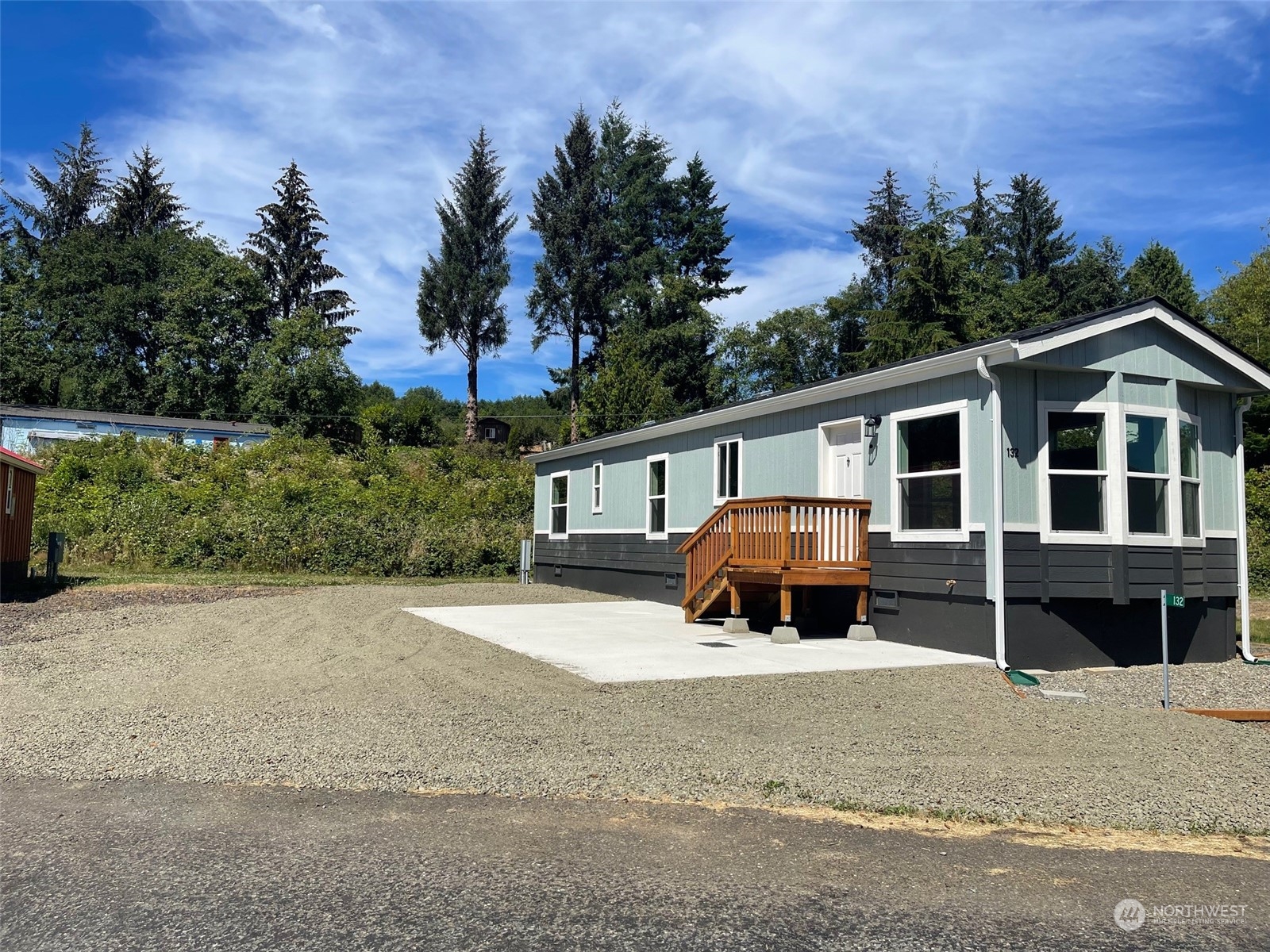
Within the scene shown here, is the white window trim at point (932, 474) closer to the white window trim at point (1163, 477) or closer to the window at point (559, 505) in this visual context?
the white window trim at point (1163, 477)

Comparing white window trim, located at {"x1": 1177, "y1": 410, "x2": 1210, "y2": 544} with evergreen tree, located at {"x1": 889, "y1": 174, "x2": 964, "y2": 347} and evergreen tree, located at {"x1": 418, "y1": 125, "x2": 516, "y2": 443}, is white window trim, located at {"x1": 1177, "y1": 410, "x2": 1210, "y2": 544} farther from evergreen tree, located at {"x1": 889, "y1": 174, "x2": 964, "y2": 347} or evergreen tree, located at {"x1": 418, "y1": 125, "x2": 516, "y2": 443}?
evergreen tree, located at {"x1": 418, "y1": 125, "x2": 516, "y2": 443}

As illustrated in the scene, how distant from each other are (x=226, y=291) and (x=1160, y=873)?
139ft

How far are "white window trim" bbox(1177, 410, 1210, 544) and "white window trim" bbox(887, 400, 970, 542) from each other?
2405 millimetres

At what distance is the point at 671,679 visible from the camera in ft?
25.0

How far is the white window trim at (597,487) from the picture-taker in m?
18.4

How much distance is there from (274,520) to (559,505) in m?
6.87

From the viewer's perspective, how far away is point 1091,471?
9312mm

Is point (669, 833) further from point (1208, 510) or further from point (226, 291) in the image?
point (226, 291)

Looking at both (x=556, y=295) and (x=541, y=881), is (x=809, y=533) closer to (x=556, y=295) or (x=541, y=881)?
(x=541, y=881)

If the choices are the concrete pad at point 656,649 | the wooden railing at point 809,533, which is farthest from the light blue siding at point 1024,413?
the concrete pad at point 656,649

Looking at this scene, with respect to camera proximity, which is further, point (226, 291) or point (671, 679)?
point (226, 291)

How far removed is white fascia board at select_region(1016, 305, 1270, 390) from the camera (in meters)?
8.88

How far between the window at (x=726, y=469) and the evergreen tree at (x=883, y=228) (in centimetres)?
2514

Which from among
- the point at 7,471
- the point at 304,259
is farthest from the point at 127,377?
the point at 7,471
